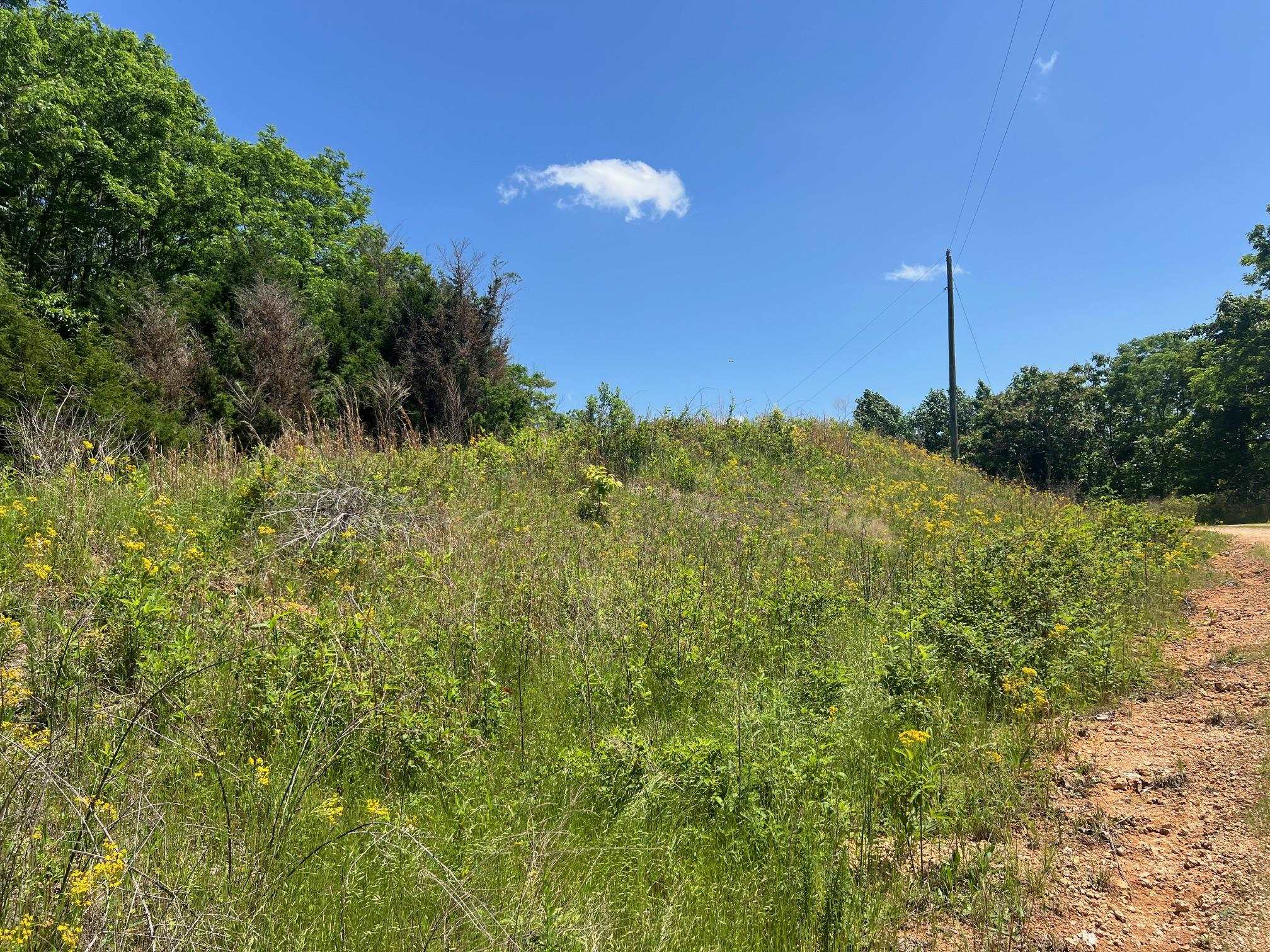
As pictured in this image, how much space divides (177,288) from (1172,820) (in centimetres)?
1683

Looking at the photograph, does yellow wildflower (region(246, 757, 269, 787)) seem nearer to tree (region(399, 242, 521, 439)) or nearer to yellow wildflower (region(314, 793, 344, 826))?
yellow wildflower (region(314, 793, 344, 826))

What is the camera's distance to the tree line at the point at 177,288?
9.20m

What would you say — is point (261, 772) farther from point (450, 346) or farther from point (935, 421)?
point (935, 421)

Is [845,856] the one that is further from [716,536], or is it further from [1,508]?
[1,508]

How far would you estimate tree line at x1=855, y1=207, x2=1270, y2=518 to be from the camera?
19141 mm

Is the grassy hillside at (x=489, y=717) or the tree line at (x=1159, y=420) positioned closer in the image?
the grassy hillside at (x=489, y=717)

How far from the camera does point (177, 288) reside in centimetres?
1216

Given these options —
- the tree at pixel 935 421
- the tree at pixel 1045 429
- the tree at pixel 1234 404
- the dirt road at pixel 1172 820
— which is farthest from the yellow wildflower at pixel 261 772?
the tree at pixel 935 421

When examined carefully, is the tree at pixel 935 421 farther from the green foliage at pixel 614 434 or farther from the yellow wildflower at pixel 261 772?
the yellow wildflower at pixel 261 772

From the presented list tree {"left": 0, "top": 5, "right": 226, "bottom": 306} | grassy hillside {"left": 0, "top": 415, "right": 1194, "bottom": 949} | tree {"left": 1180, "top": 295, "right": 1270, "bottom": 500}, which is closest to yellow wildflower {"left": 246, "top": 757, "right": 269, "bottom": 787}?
grassy hillside {"left": 0, "top": 415, "right": 1194, "bottom": 949}

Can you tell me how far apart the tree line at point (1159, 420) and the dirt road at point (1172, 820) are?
10.9 meters

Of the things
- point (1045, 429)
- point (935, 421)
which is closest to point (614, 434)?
point (1045, 429)

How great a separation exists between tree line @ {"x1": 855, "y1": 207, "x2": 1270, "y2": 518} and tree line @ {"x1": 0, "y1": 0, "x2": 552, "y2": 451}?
13.2 metres

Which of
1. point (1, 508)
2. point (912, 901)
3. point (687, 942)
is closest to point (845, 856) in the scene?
point (912, 901)
